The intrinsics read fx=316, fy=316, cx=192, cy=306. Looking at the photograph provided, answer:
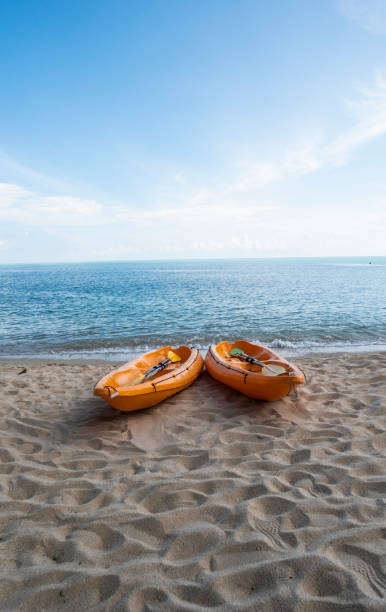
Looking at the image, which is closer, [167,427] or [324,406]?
[167,427]

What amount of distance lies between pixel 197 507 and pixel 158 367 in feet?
11.0

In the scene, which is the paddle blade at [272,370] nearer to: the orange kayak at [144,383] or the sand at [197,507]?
the sand at [197,507]

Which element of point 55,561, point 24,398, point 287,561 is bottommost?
point 24,398

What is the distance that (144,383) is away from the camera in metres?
4.68

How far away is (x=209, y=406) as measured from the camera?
16.3 feet

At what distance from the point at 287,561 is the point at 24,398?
192 inches

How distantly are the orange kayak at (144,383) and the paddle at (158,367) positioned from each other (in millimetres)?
84

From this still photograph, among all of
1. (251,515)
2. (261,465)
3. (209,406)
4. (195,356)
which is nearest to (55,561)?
(251,515)

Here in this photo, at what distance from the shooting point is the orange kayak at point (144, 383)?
439cm

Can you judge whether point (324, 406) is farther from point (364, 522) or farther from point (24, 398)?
point (24, 398)

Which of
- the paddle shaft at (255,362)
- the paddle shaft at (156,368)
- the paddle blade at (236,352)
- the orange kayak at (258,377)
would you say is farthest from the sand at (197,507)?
the paddle blade at (236,352)

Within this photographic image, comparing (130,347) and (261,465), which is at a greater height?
(261,465)

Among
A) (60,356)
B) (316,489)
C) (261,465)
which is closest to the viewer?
(316,489)

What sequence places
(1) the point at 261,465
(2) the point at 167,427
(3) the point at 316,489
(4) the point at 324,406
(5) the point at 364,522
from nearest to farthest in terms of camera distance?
(5) the point at 364,522 < (3) the point at 316,489 < (1) the point at 261,465 < (2) the point at 167,427 < (4) the point at 324,406
